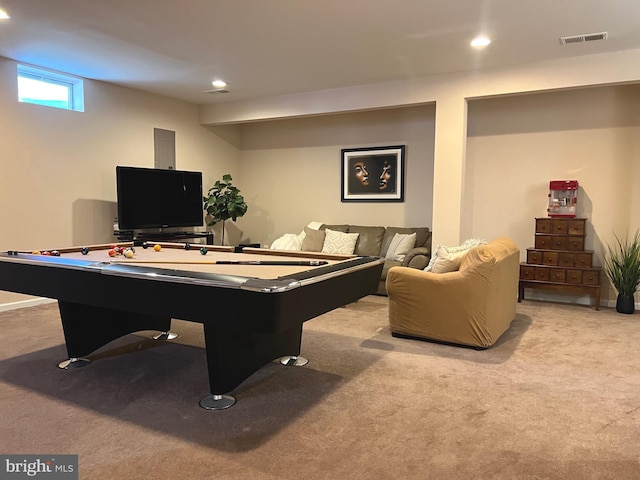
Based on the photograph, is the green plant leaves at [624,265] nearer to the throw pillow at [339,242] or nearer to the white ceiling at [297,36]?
the white ceiling at [297,36]

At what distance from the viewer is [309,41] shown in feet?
14.0

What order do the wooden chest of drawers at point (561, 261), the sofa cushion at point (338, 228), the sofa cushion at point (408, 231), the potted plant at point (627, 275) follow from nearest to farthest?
the potted plant at point (627, 275) → the wooden chest of drawers at point (561, 261) → the sofa cushion at point (408, 231) → the sofa cushion at point (338, 228)

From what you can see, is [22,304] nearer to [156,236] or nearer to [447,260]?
[156,236]

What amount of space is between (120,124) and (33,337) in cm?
304

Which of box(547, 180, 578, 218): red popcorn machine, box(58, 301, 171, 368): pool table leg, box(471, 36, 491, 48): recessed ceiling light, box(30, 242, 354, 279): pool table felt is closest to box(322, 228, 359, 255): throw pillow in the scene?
box(547, 180, 578, 218): red popcorn machine

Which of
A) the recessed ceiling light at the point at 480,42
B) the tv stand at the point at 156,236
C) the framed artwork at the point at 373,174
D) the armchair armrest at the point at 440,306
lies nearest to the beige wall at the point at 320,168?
the framed artwork at the point at 373,174

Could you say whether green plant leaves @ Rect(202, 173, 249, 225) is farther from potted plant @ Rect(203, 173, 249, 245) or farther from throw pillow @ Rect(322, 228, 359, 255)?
throw pillow @ Rect(322, 228, 359, 255)

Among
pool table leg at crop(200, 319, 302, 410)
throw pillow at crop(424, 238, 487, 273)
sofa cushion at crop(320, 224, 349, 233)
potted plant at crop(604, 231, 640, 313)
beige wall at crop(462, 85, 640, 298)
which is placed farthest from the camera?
sofa cushion at crop(320, 224, 349, 233)

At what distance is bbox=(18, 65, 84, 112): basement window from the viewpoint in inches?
204

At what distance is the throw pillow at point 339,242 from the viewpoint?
643 centimetres

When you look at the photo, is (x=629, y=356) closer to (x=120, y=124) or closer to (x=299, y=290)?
(x=299, y=290)

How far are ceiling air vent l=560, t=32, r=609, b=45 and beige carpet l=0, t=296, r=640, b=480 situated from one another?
2623 mm

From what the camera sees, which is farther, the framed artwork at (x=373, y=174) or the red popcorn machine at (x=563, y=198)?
the framed artwork at (x=373, y=174)

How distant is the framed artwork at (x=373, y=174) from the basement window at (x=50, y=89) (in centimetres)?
357
